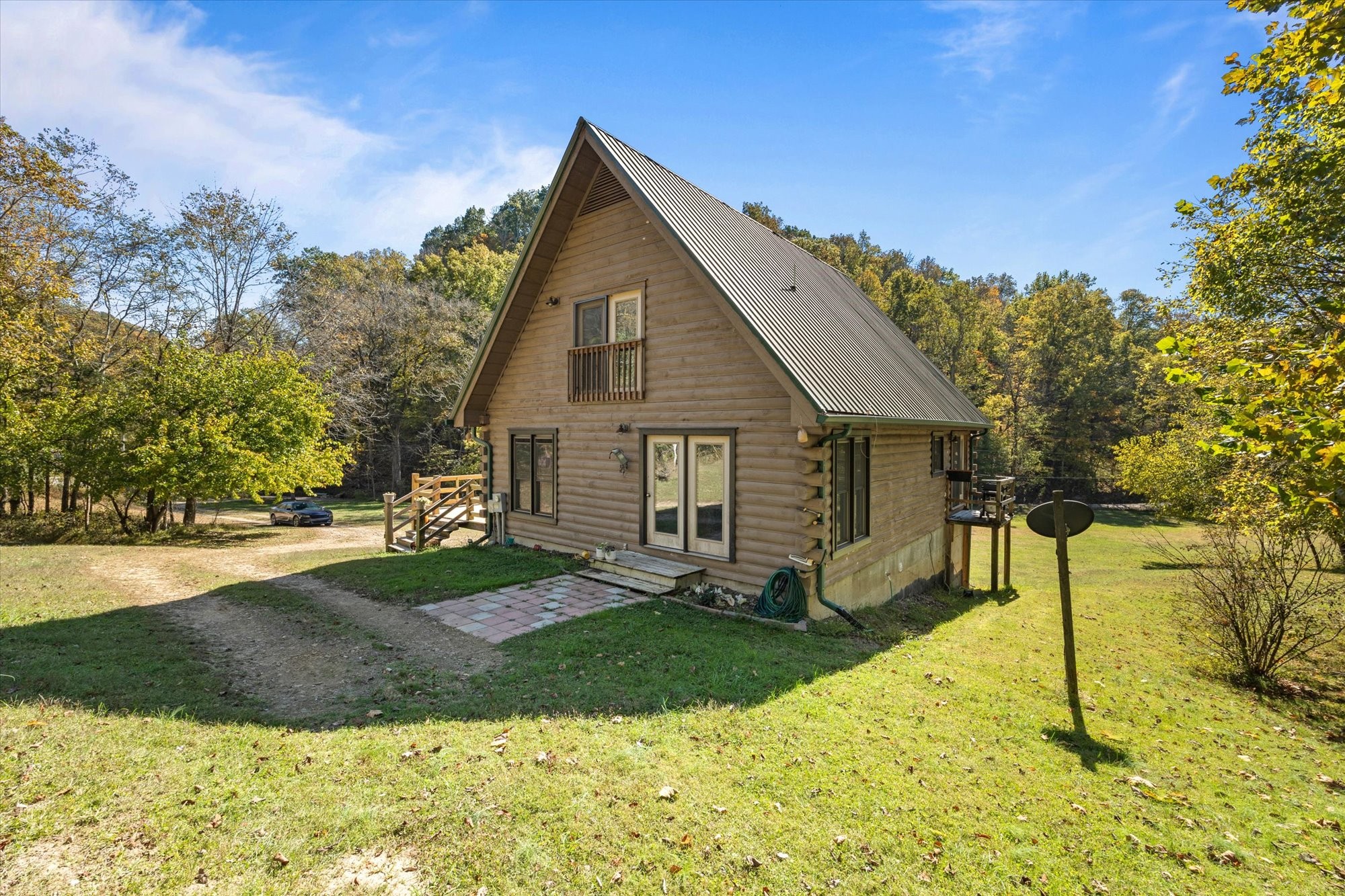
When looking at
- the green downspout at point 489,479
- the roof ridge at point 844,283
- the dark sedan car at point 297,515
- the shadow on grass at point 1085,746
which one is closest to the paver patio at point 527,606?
the green downspout at point 489,479

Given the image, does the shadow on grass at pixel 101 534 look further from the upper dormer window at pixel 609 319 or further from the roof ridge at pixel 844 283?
the roof ridge at pixel 844 283

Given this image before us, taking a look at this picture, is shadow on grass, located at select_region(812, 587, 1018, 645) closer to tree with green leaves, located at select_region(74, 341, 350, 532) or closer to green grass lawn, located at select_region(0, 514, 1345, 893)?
green grass lawn, located at select_region(0, 514, 1345, 893)

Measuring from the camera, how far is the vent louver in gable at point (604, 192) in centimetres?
1082

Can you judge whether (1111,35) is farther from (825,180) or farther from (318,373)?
(318,373)

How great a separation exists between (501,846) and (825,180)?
56.5 ft

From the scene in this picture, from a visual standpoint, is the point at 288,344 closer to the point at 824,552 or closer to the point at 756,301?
the point at 756,301

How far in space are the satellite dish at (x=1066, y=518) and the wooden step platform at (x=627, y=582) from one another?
5.23 meters

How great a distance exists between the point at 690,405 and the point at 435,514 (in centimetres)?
934

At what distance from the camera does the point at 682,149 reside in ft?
55.6

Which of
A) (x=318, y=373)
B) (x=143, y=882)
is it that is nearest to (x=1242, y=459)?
(x=143, y=882)

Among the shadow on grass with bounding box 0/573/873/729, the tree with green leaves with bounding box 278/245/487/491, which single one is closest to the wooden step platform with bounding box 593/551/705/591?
the shadow on grass with bounding box 0/573/873/729

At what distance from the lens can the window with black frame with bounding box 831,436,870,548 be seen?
924 centimetres

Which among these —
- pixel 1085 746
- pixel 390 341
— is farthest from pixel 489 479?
pixel 390 341

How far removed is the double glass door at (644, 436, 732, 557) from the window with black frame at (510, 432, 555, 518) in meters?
2.87
